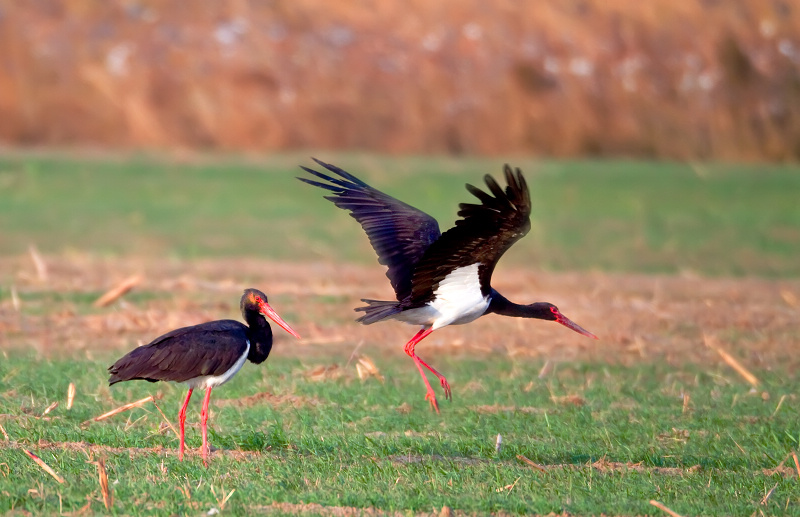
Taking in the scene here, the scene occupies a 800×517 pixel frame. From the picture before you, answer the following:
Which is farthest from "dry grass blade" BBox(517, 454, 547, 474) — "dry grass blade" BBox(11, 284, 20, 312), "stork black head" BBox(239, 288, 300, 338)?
"dry grass blade" BBox(11, 284, 20, 312)

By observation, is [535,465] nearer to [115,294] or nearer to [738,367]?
[738,367]

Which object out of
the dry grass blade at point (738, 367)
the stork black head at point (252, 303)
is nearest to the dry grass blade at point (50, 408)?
the stork black head at point (252, 303)

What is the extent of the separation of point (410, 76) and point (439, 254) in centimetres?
2382

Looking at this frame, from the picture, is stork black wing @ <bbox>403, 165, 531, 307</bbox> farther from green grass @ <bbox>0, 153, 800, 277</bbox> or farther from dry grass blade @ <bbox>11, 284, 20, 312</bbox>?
green grass @ <bbox>0, 153, 800, 277</bbox>

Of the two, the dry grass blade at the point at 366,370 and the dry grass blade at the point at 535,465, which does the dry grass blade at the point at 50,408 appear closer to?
the dry grass blade at the point at 366,370

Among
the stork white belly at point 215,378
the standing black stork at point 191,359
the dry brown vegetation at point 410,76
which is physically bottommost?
the stork white belly at point 215,378

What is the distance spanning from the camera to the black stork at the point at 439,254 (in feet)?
23.2

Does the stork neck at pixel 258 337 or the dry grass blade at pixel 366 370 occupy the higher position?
the stork neck at pixel 258 337

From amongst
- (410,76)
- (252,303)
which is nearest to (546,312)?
(252,303)

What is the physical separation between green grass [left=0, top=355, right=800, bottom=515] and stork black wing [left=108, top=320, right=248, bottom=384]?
0.40 m

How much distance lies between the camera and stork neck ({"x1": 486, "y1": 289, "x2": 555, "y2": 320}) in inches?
332

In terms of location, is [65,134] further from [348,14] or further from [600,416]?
[600,416]

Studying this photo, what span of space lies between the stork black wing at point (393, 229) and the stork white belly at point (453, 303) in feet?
0.66

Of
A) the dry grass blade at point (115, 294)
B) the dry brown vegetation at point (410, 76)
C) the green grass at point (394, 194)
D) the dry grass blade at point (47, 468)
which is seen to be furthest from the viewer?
the dry brown vegetation at point (410, 76)
